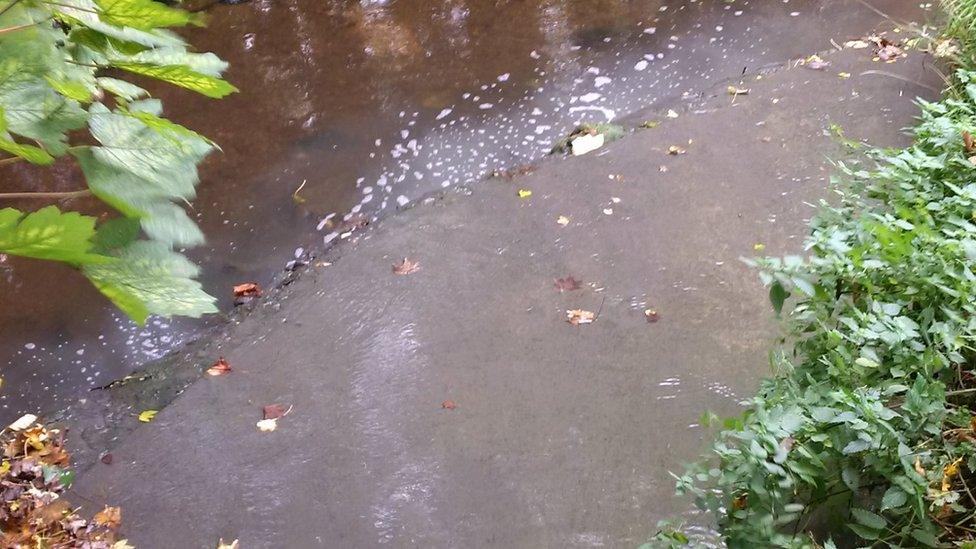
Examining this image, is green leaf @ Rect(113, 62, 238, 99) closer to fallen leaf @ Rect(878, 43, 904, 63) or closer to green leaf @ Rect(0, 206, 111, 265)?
green leaf @ Rect(0, 206, 111, 265)

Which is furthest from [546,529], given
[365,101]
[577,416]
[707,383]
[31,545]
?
[365,101]

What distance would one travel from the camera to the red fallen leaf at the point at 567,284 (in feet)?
11.6

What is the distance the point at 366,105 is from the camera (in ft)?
16.1

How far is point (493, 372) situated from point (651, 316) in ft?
2.47

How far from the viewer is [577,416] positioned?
2.99 meters

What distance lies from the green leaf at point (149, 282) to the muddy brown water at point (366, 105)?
298 centimetres

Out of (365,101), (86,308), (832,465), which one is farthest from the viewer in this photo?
(365,101)

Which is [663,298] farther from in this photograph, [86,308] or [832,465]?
[86,308]

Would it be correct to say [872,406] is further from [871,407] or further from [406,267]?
[406,267]

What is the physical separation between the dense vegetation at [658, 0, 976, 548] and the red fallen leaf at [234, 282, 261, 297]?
2368mm

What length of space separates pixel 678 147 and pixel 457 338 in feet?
6.16

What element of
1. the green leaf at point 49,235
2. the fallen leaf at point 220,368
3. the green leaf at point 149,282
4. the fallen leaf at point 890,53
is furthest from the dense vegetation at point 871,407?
the fallen leaf at point 890,53

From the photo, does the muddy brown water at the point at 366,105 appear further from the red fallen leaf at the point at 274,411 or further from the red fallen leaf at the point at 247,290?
the red fallen leaf at the point at 274,411

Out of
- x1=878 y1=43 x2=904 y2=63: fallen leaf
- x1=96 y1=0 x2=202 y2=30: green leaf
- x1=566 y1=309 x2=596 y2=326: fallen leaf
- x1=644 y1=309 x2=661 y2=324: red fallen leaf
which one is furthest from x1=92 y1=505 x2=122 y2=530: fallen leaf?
x1=878 y1=43 x2=904 y2=63: fallen leaf
